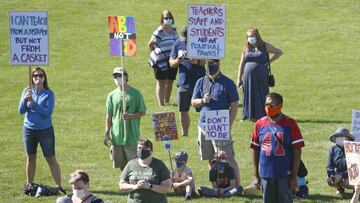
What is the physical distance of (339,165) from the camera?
60.9ft

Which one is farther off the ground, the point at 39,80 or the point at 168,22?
the point at 168,22

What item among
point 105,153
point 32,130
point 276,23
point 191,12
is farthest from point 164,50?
point 276,23

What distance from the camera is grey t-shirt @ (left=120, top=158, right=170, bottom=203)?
1501cm

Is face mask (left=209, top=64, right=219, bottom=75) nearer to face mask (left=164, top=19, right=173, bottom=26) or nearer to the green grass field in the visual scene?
the green grass field

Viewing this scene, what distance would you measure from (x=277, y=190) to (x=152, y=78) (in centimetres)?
1344

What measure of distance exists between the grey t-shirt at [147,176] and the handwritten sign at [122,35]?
5188 mm

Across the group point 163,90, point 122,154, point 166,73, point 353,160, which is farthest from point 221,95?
point 163,90

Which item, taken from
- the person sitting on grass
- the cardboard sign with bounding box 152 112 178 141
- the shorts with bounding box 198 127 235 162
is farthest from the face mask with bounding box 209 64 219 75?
the person sitting on grass

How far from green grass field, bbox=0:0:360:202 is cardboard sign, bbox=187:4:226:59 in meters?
2.28

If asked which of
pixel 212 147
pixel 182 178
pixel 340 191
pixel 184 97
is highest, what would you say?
pixel 184 97

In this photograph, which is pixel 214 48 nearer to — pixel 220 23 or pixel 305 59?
pixel 220 23

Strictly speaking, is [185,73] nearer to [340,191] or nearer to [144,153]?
[340,191]

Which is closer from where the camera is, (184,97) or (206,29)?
(206,29)

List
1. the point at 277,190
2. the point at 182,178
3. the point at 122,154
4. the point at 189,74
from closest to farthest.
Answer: the point at 277,190 < the point at 182,178 < the point at 122,154 < the point at 189,74
